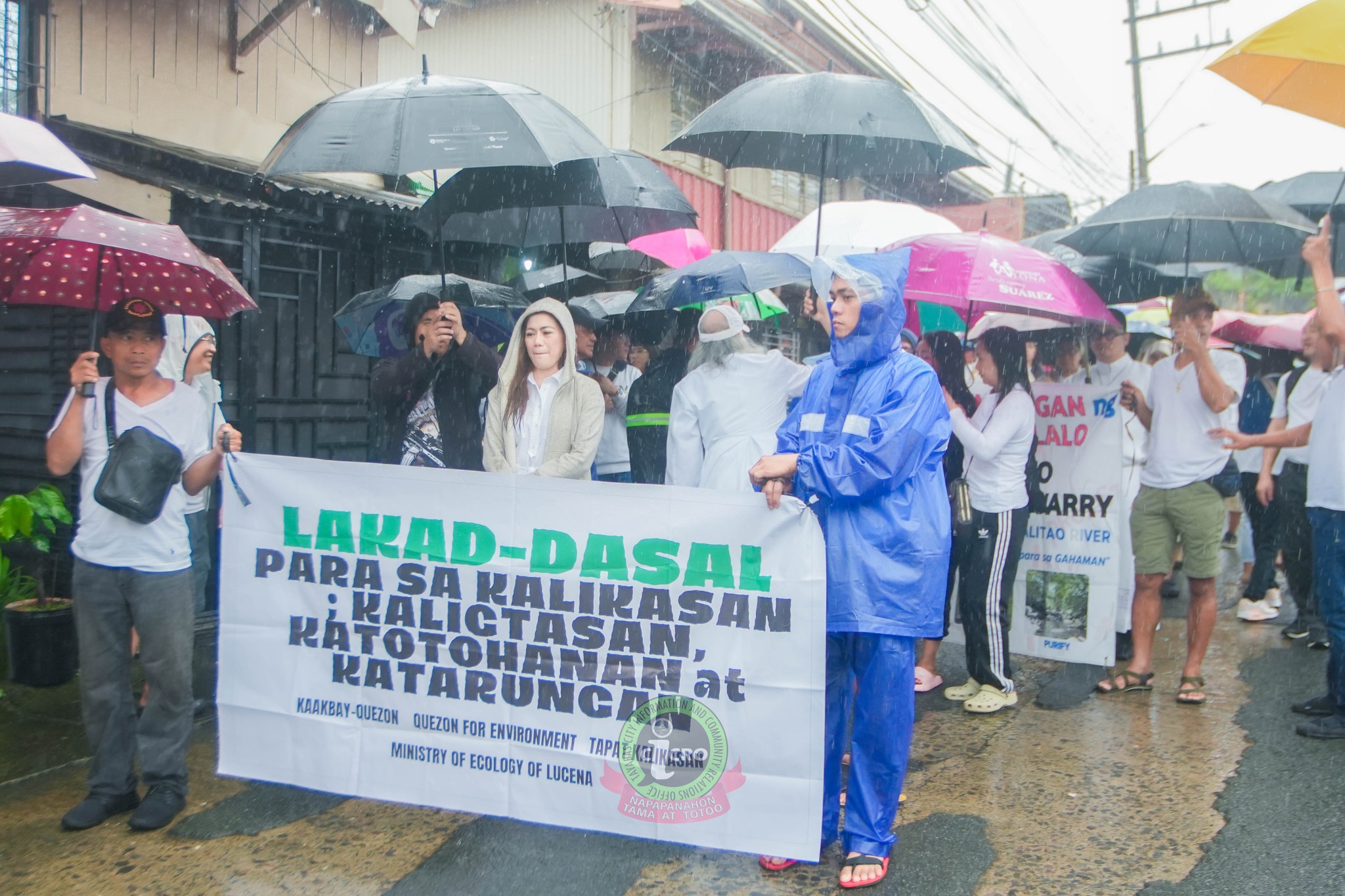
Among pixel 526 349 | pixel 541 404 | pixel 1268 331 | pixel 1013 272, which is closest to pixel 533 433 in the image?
pixel 541 404

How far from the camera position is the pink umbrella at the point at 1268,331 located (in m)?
7.48

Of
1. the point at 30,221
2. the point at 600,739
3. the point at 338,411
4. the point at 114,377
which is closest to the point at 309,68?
the point at 338,411

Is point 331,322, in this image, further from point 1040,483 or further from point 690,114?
point 690,114

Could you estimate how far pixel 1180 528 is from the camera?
18.1ft

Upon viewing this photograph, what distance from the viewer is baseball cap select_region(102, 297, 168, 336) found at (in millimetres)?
3846

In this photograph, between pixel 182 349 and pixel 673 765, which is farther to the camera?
pixel 182 349

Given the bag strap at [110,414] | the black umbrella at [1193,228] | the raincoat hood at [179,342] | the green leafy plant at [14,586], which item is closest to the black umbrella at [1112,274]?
the black umbrella at [1193,228]

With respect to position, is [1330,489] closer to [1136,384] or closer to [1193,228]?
[1136,384]

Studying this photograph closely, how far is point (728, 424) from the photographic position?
4750mm

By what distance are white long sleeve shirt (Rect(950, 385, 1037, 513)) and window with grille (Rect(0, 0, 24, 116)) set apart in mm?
6038

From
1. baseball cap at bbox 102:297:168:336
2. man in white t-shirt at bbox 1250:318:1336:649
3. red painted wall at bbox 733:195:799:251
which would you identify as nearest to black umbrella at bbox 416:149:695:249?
baseball cap at bbox 102:297:168:336

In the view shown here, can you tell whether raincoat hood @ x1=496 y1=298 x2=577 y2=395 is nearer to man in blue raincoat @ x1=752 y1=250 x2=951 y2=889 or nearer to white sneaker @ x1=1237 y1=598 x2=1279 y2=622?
man in blue raincoat @ x1=752 y1=250 x2=951 y2=889

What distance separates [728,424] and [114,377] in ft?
8.06

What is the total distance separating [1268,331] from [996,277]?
366 cm
